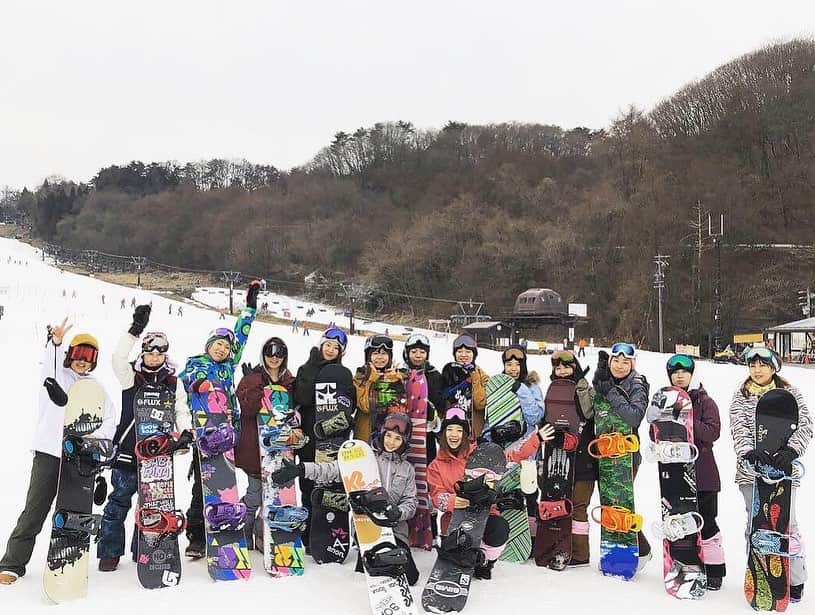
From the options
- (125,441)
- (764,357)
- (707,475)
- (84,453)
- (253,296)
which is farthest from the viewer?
(253,296)

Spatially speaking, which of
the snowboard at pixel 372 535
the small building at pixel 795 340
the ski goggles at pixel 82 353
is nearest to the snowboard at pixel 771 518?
the snowboard at pixel 372 535

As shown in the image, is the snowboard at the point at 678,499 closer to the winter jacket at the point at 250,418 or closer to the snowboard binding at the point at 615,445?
the snowboard binding at the point at 615,445

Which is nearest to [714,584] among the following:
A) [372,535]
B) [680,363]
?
[680,363]

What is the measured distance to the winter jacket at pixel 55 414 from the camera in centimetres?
463

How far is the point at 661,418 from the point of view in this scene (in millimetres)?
4613

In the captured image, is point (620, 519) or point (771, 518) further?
point (620, 519)

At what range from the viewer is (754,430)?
436cm

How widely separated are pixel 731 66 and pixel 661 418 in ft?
Answer: 185

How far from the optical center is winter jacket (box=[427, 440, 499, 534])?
4.85 meters

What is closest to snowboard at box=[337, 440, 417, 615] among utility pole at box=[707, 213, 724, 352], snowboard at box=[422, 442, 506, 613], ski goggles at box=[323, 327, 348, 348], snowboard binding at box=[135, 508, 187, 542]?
snowboard at box=[422, 442, 506, 613]

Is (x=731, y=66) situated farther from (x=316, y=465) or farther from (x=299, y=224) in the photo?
(x=316, y=465)

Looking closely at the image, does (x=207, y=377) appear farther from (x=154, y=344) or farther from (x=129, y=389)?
(x=129, y=389)

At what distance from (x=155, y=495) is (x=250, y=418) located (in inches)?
31.4

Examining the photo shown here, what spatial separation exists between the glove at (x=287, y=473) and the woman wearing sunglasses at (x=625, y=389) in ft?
6.87
